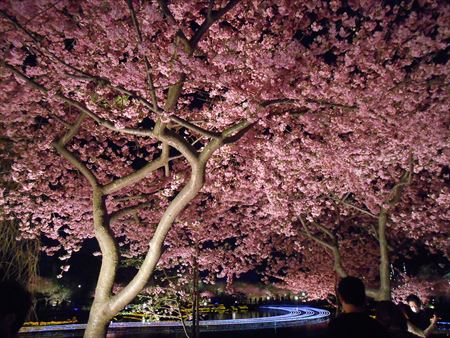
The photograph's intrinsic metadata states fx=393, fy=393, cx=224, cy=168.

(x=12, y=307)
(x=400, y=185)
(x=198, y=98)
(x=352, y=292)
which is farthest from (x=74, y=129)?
(x=400, y=185)

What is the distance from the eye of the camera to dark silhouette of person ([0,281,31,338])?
8.48 feet

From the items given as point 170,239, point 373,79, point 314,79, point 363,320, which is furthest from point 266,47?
point 170,239

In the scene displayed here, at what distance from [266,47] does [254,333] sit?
57.9 ft

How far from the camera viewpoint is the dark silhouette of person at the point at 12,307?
2.58 metres

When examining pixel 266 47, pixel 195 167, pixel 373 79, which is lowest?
pixel 195 167

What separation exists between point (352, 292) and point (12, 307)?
264cm

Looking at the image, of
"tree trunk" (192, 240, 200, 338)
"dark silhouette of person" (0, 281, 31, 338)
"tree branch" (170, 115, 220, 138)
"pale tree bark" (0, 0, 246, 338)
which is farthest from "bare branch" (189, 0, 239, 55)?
"tree trunk" (192, 240, 200, 338)

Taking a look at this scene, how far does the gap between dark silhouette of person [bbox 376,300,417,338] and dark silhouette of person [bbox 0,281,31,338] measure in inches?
128

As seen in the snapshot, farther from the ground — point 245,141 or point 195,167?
point 245,141

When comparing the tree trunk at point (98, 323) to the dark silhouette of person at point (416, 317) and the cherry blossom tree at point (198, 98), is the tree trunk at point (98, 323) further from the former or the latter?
the dark silhouette of person at point (416, 317)

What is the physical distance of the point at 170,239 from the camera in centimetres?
1595

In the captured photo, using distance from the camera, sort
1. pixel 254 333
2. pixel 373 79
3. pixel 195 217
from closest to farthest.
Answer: pixel 373 79 → pixel 195 217 → pixel 254 333

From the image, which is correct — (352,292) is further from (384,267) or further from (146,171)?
(384,267)

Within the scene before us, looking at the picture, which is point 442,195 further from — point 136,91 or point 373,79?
point 136,91
